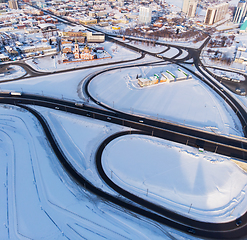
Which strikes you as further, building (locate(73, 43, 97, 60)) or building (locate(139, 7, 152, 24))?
building (locate(139, 7, 152, 24))

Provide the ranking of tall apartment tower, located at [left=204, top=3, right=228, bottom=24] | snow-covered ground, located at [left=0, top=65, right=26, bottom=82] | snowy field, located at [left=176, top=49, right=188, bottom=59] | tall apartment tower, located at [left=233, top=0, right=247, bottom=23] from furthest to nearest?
tall apartment tower, located at [left=233, top=0, right=247, bottom=23]
tall apartment tower, located at [left=204, top=3, right=228, bottom=24]
snowy field, located at [left=176, top=49, right=188, bottom=59]
snow-covered ground, located at [left=0, top=65, right=26, bottom=82]

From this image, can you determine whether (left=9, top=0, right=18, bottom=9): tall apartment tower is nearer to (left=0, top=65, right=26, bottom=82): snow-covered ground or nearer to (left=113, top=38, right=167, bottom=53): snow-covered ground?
(left=113, top=38, right=167, bottom=53): snow-covered ground

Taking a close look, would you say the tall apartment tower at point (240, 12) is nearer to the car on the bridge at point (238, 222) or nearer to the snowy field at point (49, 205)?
the car on the bridge at point (238, 222)

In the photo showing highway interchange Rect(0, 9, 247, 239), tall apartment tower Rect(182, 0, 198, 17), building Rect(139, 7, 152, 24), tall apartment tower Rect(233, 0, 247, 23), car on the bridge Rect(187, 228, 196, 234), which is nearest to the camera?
car on the bridge Rect(187, 228, 196, 234)

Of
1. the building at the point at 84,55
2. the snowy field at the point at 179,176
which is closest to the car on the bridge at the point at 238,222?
the snowy field at the point at 179,176

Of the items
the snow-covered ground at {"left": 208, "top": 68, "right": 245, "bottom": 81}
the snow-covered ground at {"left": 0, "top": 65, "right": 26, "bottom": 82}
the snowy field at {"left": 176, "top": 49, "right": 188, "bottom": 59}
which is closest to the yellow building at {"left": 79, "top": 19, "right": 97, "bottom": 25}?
the snowy field at {"left": 176, "top": 49, "right": 188, "bottom": 59}

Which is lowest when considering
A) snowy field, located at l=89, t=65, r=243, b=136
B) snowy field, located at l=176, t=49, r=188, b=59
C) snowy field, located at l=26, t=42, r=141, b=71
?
snowy field, located at l=89, t=65, r=243, b=136

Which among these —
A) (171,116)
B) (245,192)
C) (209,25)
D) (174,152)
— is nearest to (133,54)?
(171,116)
